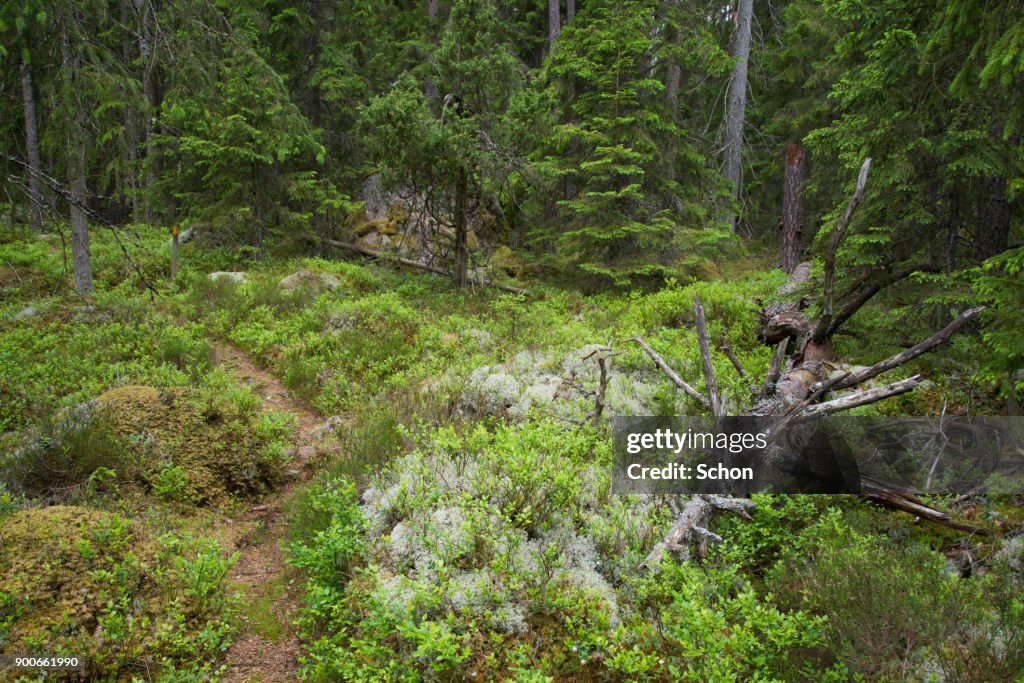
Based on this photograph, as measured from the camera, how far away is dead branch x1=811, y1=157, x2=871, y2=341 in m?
5.53

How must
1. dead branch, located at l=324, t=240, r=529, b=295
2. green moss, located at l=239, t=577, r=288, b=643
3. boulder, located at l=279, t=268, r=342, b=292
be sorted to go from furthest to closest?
1. dead branch, located at l=324, t=240, r=529, b=295
2. boulder, located at l=279, t=268, r=342, b=292
3. green moss, located at l=239, t=577, r=288, b=643

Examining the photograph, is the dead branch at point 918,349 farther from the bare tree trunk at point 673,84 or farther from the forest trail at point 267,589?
the bare tree trunk at point 673,84

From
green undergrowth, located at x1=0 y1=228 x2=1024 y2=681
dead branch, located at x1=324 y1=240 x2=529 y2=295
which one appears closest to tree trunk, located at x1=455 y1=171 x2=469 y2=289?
dead branch, located at x1=324 y1=240 x2=529 y2=295

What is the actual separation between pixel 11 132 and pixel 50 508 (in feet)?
17.8

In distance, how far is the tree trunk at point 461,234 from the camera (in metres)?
12.4

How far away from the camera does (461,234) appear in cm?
1298

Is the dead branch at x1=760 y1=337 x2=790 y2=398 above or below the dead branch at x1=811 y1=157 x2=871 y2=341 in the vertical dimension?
below

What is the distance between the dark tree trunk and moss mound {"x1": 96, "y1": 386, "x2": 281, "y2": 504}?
8742mm

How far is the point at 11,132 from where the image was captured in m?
6.80

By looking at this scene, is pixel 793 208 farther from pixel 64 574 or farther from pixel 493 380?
pixel 64 574

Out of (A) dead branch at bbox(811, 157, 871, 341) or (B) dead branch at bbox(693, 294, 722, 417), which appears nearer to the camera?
(B) dead branch at bbox(693, 294, 722, 417)

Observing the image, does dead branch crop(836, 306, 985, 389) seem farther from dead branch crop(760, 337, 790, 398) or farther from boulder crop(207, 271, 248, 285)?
boulder crop(207, 271, 248, 285)

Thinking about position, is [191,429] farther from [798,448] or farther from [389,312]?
[798,448]

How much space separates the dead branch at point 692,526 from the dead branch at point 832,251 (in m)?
2.87
